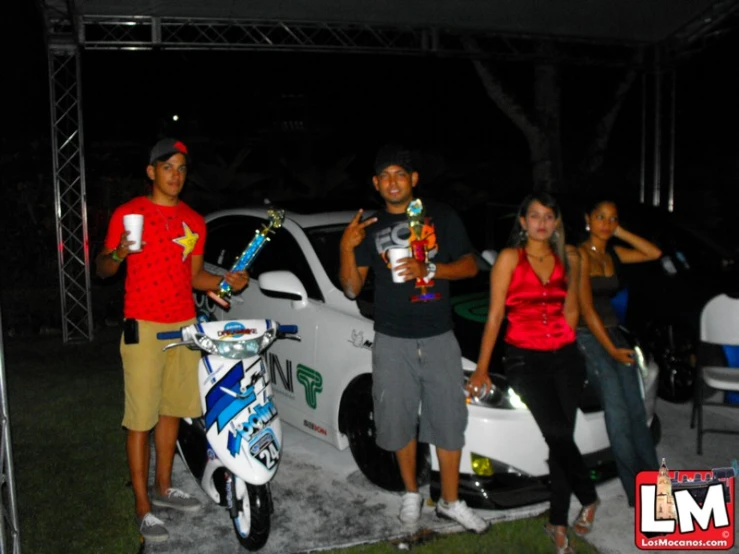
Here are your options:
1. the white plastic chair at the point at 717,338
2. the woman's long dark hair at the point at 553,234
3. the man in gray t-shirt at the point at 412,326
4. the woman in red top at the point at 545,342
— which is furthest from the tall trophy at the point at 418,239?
the white plastic chair at the point at 717,338

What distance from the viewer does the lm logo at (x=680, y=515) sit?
156 inches

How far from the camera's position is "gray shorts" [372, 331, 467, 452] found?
13.2 ft

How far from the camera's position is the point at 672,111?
35.0 ft

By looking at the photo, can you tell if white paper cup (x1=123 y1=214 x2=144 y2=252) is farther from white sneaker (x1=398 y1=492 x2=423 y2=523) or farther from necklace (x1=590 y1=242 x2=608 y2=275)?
necklace (x1=590 y1=242 x2=608 y2=275)

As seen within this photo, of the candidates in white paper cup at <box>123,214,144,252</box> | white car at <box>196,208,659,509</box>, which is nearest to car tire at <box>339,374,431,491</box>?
white car at <box>196,208,659,509</box>

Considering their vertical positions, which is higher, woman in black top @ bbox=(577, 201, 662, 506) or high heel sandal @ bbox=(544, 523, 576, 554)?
woman in black top @ bbox=(577, 201, 662, 506)

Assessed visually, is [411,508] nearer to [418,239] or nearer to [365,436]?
[365,436]

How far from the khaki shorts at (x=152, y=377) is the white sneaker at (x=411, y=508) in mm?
1283

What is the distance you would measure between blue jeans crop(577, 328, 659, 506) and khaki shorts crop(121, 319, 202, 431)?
84.5 inches

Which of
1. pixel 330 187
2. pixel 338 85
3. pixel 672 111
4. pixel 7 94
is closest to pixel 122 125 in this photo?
pixel 7 94

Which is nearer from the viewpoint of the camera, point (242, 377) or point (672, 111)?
point (242, 377)

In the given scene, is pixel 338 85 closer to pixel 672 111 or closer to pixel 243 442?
pixel 672 111

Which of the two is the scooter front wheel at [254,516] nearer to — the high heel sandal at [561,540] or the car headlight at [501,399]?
the car headlight at [501,399]

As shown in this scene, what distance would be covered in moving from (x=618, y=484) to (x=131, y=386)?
2.89 metres
